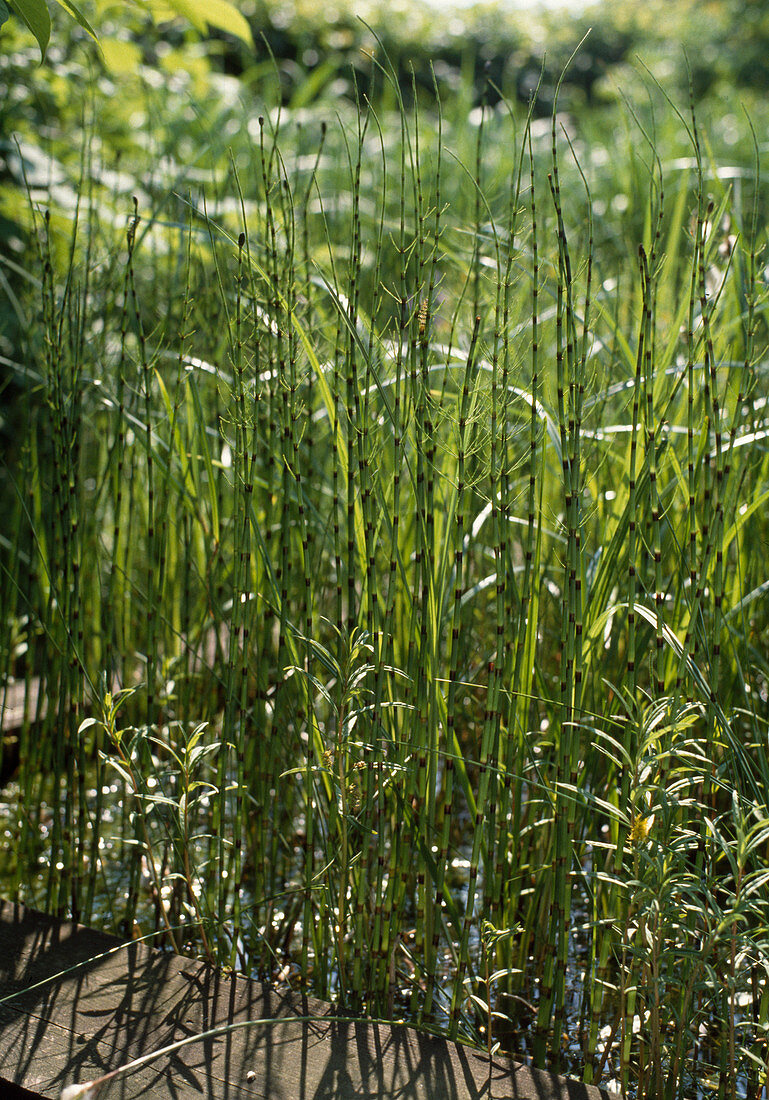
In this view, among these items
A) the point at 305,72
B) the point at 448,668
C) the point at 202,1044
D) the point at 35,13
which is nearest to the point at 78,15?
the point at 35,13

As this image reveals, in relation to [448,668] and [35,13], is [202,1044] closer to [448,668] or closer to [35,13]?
[448,668]

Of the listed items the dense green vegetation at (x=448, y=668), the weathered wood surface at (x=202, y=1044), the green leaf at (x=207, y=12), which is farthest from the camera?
the green leaf at (x=207, y=12)

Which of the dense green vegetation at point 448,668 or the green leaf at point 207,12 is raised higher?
the green leaf at point 207,12

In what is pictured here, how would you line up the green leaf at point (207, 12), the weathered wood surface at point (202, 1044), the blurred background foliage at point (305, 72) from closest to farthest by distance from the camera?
the weathered wood surface at point (202, 1044) < the green leaf at point (207, 12) < the blurred background foliage at point (305, 72)

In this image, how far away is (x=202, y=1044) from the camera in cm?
91

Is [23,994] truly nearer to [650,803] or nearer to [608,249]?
[650,803]

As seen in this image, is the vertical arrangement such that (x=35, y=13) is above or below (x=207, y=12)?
below

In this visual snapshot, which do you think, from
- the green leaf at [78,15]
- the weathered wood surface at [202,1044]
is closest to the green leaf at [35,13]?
the green leaf at [78,15]

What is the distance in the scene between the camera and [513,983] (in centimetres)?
119

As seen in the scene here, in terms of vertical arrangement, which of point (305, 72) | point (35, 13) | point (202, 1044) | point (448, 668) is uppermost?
point (305, 72)

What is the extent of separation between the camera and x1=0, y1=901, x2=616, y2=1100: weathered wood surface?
2.83ft

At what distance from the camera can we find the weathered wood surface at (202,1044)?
0.86 m

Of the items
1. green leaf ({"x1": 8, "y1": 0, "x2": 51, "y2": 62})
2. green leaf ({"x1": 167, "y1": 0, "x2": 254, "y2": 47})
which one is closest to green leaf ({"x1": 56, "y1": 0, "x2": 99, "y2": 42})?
green leaf ({"x1": 8, "y1": 0, "x2": 51, "y2": 62})

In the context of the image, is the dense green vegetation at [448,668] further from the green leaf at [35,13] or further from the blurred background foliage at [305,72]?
the blurred background foliage at [305,72]
